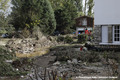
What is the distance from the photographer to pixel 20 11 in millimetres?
32031

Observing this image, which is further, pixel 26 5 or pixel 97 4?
pixel 26 5

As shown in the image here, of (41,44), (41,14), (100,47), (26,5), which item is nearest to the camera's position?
(100,47)

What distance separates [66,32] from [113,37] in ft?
87.9

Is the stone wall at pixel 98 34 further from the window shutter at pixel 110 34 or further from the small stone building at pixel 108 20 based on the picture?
the window shutter at pixel 110 34

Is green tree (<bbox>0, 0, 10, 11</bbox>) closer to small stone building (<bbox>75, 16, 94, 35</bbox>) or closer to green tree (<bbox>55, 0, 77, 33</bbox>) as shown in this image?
green tree (<bbox>55, 0, 77, 33</bbox>)

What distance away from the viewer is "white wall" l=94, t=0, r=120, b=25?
14.6m

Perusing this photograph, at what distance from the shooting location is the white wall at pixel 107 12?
1465 centimetres

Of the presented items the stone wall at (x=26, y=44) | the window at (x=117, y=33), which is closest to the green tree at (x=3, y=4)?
the stone wall at (x=26, y=44)

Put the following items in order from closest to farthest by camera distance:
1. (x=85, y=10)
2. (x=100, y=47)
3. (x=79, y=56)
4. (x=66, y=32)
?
(x=79, y=56) < (x=100, y=47) < (x=66, y=32) < (x=85, y=10)

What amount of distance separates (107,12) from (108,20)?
0.68 meters

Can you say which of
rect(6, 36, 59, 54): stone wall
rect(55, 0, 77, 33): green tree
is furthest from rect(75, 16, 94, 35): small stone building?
rect(6, 36, 59, 54): stone wall

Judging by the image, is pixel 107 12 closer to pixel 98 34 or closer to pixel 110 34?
pixel 110 34

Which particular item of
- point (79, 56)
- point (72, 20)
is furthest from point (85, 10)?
point (79, 56)

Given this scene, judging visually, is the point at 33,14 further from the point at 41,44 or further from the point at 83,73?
the point at 83,73
